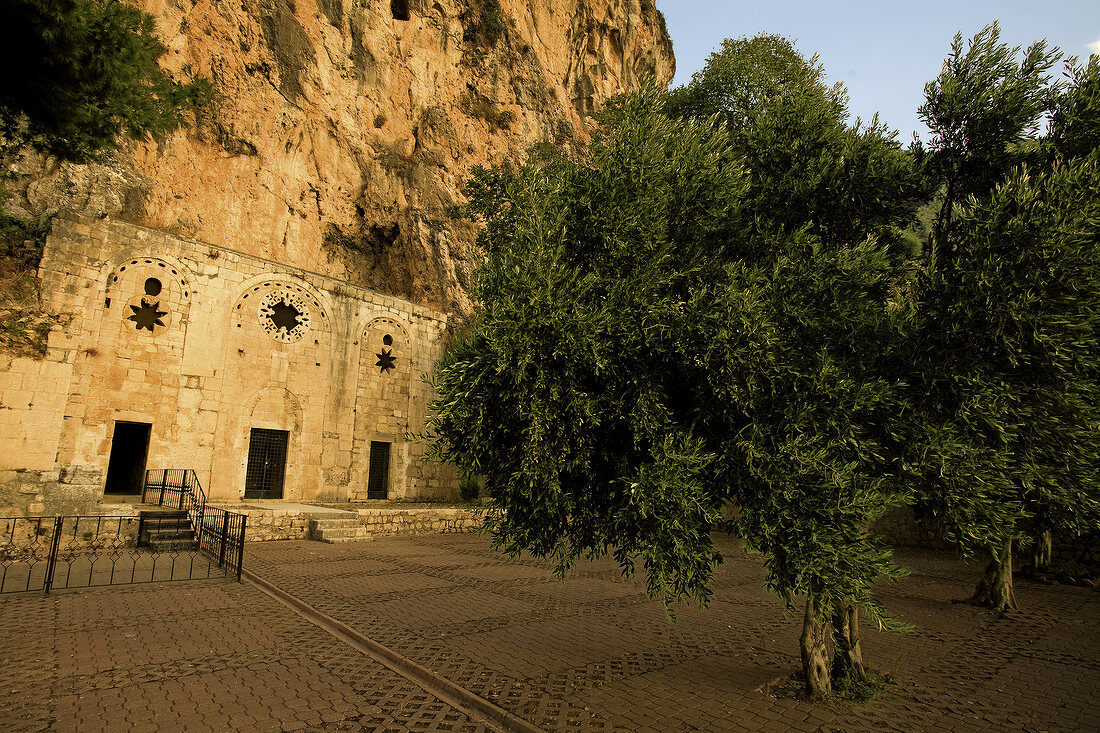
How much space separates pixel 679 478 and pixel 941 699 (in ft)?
14.2

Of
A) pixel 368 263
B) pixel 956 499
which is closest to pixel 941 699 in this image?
pixel 956 499

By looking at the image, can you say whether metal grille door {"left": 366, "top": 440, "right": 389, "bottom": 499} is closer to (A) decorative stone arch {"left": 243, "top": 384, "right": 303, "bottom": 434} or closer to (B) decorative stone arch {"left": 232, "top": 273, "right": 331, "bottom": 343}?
(A) decorative stone arch {"left": 243, "top": 384, "right": 303, "bottom": 434}

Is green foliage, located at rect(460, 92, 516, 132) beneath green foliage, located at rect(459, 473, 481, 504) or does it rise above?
above

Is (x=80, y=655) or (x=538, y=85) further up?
(x=538, y=85)

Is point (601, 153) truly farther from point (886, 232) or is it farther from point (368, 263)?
point (368, 263)

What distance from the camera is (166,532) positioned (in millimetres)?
13414

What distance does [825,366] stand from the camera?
4.88 metres

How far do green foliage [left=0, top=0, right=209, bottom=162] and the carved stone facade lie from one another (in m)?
8.53

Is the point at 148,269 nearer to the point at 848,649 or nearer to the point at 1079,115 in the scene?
the point at 848,649

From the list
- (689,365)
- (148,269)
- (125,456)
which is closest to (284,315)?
(148,269)

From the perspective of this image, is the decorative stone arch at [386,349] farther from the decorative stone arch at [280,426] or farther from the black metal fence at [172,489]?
the black metal fence at [172,489]

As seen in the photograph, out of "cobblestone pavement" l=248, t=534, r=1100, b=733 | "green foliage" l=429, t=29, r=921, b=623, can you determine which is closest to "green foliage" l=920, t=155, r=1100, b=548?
"green foliage" l=429, t=29, r=921, b=623

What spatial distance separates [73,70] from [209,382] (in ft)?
39.0

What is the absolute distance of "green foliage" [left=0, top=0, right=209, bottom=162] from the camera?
6.14m
